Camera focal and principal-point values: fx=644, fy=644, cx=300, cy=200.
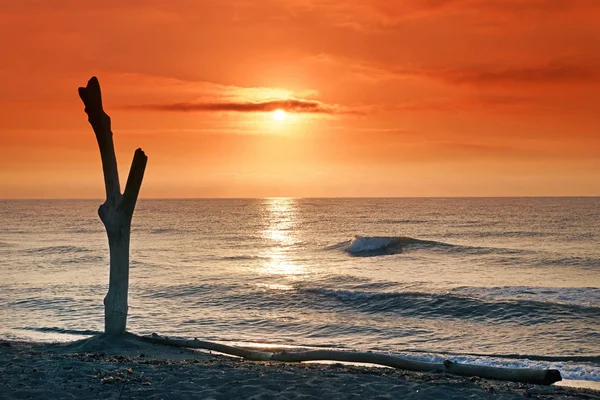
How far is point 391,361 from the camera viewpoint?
1219 cm

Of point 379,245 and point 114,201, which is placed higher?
point 114,201

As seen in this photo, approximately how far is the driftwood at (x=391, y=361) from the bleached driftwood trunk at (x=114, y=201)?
0.96 meters

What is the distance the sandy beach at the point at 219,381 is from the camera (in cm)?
937

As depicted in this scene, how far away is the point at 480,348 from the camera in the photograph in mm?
16688

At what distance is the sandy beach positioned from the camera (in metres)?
9.37

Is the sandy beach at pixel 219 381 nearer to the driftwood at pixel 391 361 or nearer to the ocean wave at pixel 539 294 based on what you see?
the driftwood at pixel 391 361

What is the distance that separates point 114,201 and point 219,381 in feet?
18.1

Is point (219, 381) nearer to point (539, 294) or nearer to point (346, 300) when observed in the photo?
point (346, 300)

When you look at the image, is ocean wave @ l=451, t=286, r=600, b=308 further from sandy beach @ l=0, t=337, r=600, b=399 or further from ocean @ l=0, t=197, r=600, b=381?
sandy beach @ l=0, t=337, r=600, b=399

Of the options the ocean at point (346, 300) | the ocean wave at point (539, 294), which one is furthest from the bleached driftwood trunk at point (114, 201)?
the ocean wave at point (539, 294)

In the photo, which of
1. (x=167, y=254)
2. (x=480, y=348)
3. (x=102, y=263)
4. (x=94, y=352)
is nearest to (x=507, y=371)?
(x=480, y=348)

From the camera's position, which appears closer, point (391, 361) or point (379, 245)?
point (391, 361)

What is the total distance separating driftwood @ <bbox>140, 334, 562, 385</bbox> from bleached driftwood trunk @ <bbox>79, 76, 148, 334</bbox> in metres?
0.96

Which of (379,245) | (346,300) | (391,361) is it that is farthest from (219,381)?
(379,245)
